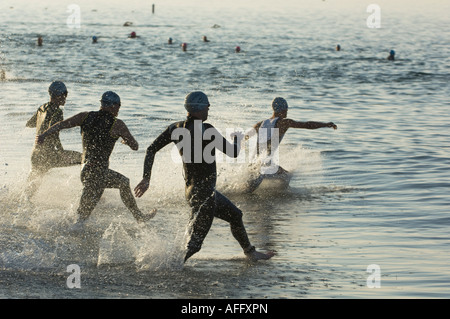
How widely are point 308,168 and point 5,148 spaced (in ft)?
20.9

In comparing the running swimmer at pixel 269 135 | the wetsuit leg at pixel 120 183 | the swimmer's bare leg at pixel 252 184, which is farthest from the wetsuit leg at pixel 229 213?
the swimmer's bare leg at pixel 252 184

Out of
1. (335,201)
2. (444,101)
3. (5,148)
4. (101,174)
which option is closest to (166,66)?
(444,101)

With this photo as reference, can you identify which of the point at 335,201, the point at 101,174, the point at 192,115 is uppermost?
the point at 192,115

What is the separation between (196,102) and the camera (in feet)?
25.3

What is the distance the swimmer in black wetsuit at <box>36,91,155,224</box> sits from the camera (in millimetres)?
9000

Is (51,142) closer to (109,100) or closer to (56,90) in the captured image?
(56,90)

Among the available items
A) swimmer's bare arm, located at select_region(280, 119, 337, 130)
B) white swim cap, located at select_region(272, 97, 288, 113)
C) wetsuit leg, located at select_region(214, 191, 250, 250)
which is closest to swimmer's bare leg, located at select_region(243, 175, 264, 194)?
swimmer's bare arm, located at select_region(280, 119, 337, 130)

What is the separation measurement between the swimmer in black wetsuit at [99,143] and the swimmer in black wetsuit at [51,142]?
38.1 inches

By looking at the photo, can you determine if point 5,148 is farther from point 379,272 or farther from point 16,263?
point 379,272

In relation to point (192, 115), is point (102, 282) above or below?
below

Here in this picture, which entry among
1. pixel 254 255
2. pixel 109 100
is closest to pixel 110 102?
pixel 109 100

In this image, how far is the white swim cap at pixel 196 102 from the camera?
25.2 feet

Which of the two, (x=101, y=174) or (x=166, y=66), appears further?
(x=166, y=66)
